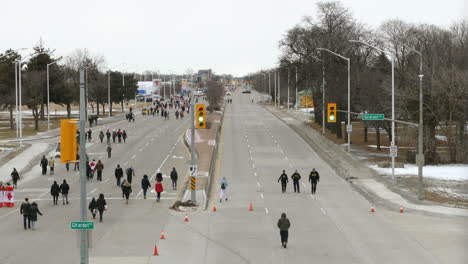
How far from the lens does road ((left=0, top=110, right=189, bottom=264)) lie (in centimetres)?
2103

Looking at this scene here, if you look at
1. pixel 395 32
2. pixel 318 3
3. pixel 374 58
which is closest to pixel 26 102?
pixel 318 3

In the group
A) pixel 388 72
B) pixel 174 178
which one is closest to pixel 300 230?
pixel 174 178

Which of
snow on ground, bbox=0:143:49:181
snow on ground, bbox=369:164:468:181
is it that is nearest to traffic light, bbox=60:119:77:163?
snow on ground, bbox=0:143:49:181

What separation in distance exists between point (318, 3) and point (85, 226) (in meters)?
66.2

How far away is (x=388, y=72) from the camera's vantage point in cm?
7431

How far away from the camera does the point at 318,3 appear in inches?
3029

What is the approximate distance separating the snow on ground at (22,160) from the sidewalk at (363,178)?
21.0 meters

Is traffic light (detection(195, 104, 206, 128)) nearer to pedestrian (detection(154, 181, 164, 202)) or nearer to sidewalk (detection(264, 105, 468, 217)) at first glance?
pedestrian (detection(154, 181, 164, 202))

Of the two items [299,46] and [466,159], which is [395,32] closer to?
[299,46]

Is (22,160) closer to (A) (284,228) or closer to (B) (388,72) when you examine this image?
(A) (284,228)

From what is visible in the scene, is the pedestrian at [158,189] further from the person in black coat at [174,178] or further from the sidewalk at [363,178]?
the sidewalk at [363,178]

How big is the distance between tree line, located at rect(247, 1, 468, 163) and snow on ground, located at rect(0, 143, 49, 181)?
25.4 m

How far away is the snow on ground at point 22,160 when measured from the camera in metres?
42.7

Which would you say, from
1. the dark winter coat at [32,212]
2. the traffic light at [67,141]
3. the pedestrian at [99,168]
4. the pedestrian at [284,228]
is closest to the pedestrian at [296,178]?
the pedestrian at [99,168]
